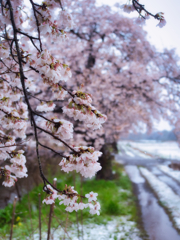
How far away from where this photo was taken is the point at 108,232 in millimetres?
3172

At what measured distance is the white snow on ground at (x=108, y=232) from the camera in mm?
2988

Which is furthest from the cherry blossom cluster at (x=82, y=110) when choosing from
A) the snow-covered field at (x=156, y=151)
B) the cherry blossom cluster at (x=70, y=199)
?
the snow-covered field at (x=156, y=151)

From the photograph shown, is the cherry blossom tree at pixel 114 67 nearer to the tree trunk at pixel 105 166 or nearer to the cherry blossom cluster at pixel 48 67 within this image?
the tree trunk at pixel 105 166

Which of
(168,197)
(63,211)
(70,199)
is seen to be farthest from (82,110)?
(168,197)

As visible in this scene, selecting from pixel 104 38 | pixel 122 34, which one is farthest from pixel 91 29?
pixel 122 34

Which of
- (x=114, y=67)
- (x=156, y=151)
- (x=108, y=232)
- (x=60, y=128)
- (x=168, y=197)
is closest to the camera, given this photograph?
(x=60, y=128)

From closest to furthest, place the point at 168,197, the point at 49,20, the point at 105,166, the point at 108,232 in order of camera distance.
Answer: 1. the point at 49,20
2. the point at 108,232
3. the point at 168,197
4. the point at 105,166

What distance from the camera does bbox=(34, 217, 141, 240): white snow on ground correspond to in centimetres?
299

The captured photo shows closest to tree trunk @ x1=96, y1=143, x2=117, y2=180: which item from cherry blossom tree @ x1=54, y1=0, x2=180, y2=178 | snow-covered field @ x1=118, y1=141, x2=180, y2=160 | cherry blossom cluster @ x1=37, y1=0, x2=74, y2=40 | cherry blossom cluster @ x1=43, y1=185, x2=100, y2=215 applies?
cherry blossom tree @ x1=54, y1=0, x2=180, y2=178

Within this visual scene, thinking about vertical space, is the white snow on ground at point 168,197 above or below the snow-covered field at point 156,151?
below

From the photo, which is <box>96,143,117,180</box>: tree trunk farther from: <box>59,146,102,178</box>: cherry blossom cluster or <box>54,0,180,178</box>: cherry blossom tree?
<box>59,146,102,178</box>: cherry blossom cluster

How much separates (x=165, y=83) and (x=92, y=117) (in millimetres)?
7049

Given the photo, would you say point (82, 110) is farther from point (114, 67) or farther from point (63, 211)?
point (114, 67)

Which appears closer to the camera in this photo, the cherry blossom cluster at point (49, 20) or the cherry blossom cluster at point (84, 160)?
the cherry blossom cluster at point (84, 160)
